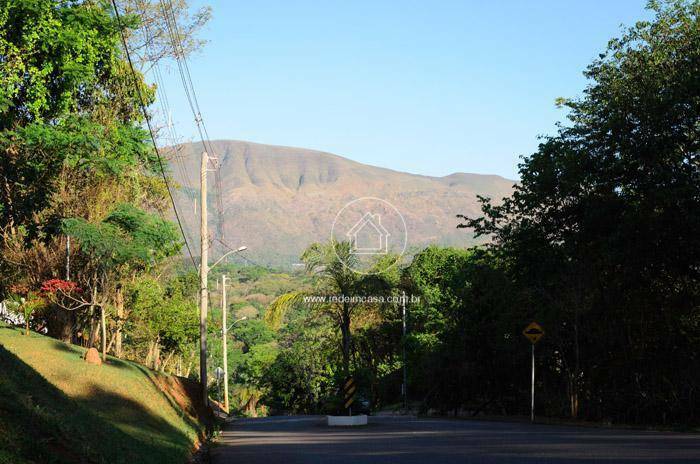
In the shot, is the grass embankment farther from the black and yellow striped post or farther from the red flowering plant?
the black and yellow striped post

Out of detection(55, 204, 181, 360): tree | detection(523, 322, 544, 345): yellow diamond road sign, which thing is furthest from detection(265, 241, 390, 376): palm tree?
detection(523, 322, 544, 345): yellow diamond road sign

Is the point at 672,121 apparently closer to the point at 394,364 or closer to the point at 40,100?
the point at 40,100

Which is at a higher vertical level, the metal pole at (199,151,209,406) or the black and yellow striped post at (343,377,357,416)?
the metal pole at (199,151,209,406)

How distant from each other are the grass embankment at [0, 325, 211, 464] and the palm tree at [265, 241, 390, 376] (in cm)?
2017

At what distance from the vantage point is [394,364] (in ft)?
228

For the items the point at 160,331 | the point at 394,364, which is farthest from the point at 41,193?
the point at 394,364

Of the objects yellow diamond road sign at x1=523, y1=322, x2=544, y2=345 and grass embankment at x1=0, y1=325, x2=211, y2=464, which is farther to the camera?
yellow diamond road sign at x1=523, y1=322, x2=544, y2=345

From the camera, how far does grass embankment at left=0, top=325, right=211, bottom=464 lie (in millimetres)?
9883

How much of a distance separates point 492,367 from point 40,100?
81.3 ft

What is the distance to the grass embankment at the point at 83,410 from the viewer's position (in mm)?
9883

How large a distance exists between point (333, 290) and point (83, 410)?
1707 inches

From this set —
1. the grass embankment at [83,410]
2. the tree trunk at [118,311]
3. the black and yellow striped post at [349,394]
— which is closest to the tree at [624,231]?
the black and yellow striped post at [349,394]

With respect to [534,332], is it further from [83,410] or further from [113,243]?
[83,410]

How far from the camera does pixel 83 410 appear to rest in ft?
56.2
